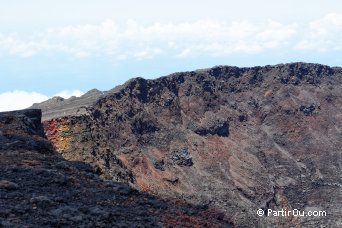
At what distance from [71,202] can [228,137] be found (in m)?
62.4

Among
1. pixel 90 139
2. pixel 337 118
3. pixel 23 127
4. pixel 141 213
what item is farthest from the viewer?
pixel 337 118

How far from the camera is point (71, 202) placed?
51.0ft

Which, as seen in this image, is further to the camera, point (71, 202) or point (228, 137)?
point (228, 137)

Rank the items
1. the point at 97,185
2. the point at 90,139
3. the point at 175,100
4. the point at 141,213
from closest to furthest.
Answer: the point at 141,213 < the point at 97,185 < the point at 90,139 < the point at 175,100

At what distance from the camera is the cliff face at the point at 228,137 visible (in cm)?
5741

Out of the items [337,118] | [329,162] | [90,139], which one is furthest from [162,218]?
[337,118]

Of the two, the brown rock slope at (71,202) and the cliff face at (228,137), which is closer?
the brown rock slope at (71,202)

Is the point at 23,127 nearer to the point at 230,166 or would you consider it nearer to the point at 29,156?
the point at 29,156

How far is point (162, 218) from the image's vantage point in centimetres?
1571

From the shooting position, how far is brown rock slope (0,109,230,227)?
14086 mm

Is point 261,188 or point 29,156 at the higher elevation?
point 29,156

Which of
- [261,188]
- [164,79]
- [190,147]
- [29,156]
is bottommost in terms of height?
[261,188]

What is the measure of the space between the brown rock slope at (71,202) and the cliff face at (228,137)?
2669cm

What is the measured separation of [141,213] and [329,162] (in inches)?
2606
